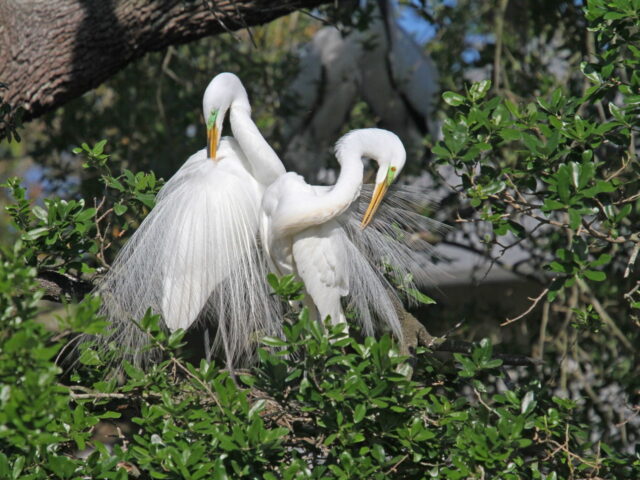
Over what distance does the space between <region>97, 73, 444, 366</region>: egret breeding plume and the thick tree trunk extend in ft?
1.15

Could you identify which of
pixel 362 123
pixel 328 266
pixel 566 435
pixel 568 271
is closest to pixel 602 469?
pixel 566 435

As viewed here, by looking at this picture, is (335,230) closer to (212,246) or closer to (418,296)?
(418,296)

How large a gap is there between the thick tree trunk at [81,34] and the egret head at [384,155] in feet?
2.06

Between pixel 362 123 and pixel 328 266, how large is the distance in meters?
1.78

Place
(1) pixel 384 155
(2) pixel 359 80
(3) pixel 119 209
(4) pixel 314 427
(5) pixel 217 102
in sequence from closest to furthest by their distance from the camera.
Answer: (4) pixel 314 427, (3) pixel 119 209, (1) pixel 384 155, (5) pixel 217 102, (2) pixel 359 80

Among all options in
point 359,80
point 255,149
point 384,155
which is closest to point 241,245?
point 255,149

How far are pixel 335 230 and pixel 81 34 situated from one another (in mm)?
1065

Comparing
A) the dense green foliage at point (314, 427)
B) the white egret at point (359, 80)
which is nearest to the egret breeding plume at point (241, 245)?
the dense green foliage at point (314, 427)

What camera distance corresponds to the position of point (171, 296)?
8.02ft

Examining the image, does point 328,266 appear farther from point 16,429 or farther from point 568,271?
point 16,429

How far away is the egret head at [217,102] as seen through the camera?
2.43 meters

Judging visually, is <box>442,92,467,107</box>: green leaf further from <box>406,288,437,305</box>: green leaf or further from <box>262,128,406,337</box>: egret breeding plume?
<box>406,288,437,305</box>: green leaf

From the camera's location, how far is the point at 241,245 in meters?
2.53

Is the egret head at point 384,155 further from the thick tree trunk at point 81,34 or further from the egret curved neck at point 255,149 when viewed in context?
the thick tree trunk at point 81,34
